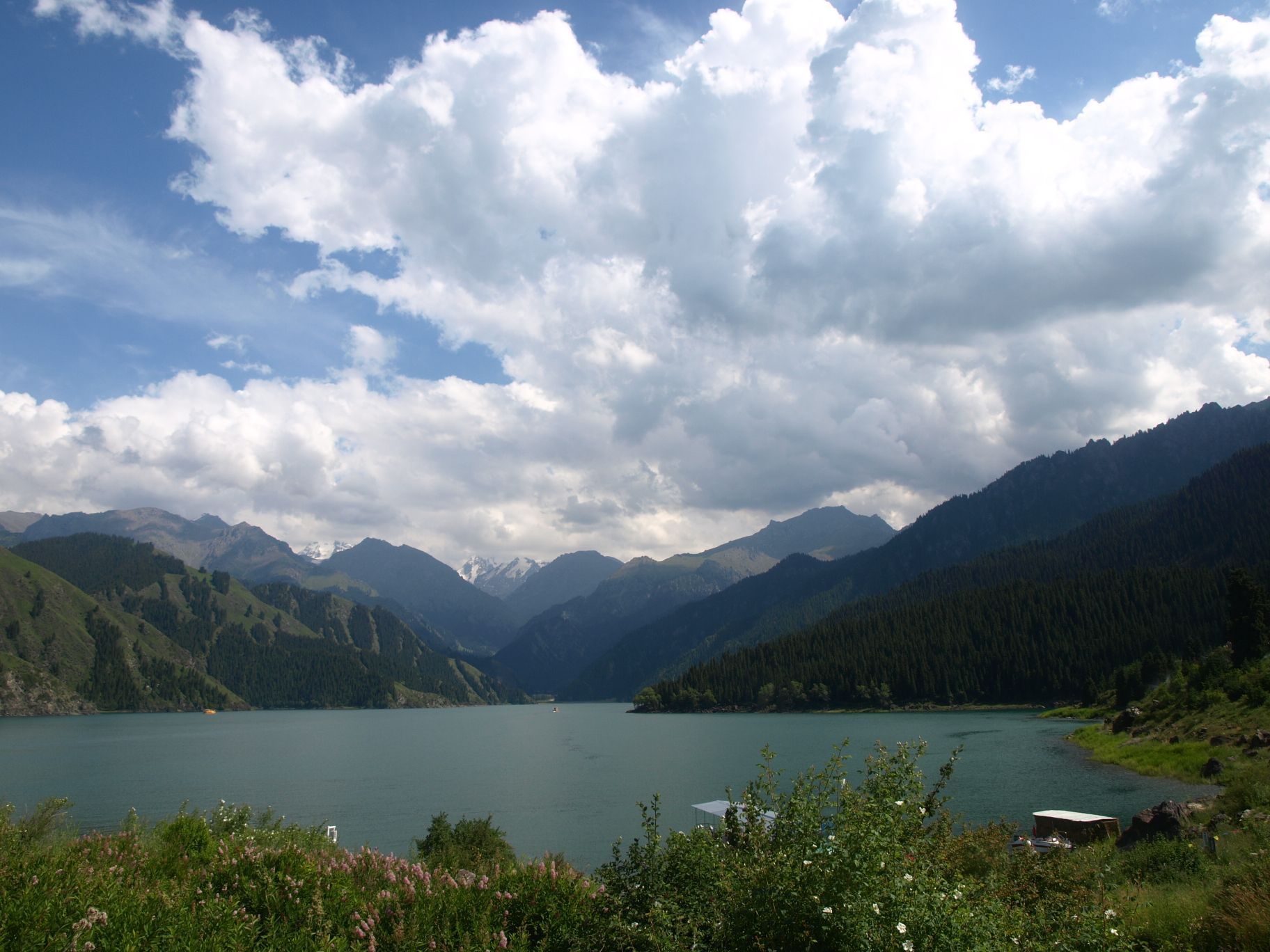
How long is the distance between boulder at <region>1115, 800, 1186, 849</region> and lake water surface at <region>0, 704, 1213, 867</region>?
10408 millimetres

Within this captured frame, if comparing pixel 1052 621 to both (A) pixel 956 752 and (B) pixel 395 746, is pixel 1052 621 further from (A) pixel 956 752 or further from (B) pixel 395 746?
(A) pixel 956 752

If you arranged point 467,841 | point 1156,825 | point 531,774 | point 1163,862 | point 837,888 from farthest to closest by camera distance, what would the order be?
point 531,774, point 467,841, point 1156,825, point 1163,862, point 837,888

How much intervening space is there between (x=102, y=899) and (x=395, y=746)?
12159cm

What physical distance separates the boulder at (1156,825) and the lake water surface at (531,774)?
34.1ft

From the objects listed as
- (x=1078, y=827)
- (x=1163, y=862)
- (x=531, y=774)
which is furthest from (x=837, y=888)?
(x=531, y=774)

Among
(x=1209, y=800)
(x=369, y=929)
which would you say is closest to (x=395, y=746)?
(x=1209, y=800)

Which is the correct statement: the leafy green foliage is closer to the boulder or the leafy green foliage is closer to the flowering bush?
the flowering bush

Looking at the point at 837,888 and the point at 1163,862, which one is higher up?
the point at 837,888

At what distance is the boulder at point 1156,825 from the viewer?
24.3 meters

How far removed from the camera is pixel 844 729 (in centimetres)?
11856

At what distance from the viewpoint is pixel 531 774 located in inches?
Result: 3051

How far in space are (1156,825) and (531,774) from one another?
62395 millimetres

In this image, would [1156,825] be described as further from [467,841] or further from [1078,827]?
[467,841]

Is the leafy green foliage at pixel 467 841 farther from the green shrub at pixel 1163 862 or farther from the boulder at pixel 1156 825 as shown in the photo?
the boulder at pixel 1156 825
